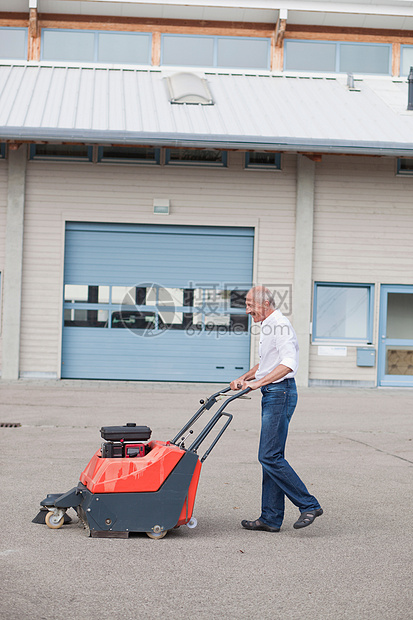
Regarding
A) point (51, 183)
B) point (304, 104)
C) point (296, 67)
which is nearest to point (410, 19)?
point (296, 67)

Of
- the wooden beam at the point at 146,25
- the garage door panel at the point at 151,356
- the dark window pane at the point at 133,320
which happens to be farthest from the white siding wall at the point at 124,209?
the wooden beam at the point at 146,25

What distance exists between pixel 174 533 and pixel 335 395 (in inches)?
439

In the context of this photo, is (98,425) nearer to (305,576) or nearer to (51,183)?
(305,576)

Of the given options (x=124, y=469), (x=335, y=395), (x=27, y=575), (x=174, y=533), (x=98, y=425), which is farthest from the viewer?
(x=335, y=395)

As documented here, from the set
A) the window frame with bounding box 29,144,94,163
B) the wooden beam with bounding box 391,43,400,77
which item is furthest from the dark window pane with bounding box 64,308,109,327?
the wooden beam with bounding box 391,43,400,77

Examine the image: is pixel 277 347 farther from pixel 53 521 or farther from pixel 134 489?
pixel 53 521

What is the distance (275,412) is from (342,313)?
42.5 feet

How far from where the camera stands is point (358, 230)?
18.4 meters

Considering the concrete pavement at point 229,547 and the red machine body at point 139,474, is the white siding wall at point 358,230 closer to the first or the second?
the concrete pavement at point 229,547

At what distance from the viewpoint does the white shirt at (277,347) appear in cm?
588

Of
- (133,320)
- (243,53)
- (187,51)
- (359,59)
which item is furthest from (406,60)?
(133,320)

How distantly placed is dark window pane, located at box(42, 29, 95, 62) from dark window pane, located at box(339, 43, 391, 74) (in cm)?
653

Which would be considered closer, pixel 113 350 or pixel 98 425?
pixel 98 425

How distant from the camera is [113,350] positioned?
1823 centimetres
